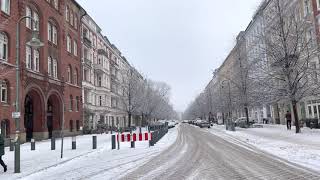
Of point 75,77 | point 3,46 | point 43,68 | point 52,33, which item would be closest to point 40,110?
point 43,68

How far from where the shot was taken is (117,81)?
7288 centimetres

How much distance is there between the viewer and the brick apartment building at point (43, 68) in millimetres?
28234

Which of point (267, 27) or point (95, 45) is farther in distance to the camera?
point (95, 45)

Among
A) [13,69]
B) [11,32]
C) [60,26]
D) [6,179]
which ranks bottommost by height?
[6,179]

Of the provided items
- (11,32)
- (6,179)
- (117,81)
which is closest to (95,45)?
(117,81)

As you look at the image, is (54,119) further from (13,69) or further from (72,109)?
(13,69)

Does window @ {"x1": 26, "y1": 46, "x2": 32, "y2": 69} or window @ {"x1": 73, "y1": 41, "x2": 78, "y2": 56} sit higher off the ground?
window @ {"x1": 73, "y1": 41, "x2": 78, "y2": 56}

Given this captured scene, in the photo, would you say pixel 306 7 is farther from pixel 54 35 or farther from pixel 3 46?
pixel 3 46

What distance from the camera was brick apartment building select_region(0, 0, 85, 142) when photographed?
2823 cm

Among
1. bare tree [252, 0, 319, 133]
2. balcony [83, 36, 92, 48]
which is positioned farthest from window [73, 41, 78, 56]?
bare tree [252, 0, 319, 133]

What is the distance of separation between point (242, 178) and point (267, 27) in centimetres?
2346

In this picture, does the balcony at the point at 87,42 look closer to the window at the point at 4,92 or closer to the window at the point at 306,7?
the window at the point at 4,92

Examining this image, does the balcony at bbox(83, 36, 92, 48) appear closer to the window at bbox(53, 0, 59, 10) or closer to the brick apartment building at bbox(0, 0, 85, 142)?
the brick apartment building at bbox(0, 0, 85, 142)

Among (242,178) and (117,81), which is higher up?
(117,81)
